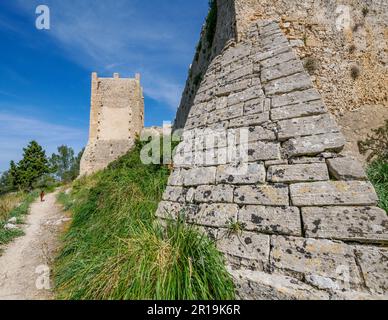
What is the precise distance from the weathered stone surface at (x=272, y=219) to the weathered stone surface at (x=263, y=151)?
1.90ft

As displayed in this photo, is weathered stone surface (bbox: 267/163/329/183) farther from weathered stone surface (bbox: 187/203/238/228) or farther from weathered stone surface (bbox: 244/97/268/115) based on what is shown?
weathered stone surface (bbox: 244/97/268/115)

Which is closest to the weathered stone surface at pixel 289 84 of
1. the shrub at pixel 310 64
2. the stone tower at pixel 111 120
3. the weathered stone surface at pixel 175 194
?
the weathered stone surface at pixel 175 194

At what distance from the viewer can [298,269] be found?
1711 mm

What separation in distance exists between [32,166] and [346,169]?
1106 inches

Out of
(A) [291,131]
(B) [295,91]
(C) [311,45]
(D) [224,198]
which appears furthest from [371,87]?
(D) [224,198]

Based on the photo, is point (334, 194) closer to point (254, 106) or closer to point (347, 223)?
A: point (347, 223)

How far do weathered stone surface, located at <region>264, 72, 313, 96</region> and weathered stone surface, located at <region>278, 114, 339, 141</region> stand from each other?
50 cm

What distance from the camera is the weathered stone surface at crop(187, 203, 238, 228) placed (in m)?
2.22

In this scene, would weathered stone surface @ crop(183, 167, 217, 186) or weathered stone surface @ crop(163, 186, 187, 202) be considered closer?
weathered stone surface @ crop(183, 167, 217, 186)

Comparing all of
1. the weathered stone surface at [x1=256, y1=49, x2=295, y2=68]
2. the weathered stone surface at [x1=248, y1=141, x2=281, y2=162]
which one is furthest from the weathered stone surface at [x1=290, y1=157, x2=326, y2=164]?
the weathered stone surface at [x1=256, y1=49, x2=295, y2=68]

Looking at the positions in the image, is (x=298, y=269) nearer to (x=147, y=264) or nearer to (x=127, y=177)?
(x=147, y=264)

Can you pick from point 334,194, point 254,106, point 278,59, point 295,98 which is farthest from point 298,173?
point 278,59

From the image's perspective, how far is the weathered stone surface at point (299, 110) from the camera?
2.35m
